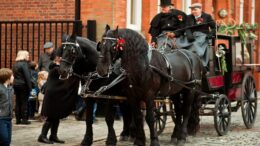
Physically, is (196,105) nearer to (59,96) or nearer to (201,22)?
(201,22)

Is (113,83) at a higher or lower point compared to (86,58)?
lower

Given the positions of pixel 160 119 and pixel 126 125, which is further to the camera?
pixel 160 119

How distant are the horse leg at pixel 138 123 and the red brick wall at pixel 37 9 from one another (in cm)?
636

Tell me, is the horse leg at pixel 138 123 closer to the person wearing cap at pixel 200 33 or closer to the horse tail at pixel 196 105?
the horse tail at pixel 196 105

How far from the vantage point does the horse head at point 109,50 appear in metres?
9.11

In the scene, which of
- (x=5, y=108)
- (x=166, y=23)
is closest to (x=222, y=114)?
(x=166, y=23)

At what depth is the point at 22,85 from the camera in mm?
13680

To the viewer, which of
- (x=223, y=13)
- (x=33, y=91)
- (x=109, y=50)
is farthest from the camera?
(x=223, y=13)

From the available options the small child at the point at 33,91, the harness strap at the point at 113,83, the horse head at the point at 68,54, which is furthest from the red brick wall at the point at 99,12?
the harness strap at the point at 113,83

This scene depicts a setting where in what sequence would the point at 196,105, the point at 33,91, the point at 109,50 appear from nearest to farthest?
the point at 109,50
the point at 196,105
the point at 33,91

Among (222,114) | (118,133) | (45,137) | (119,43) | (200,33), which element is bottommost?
(118,133)

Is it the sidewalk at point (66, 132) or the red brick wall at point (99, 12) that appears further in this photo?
the red brick wall at point (99, 12)

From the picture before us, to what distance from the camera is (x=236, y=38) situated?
531 inches

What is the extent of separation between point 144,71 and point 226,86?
396 cm
